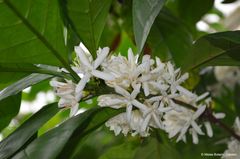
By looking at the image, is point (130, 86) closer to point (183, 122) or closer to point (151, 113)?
point (151, 113)

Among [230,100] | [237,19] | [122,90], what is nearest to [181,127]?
[122,90]

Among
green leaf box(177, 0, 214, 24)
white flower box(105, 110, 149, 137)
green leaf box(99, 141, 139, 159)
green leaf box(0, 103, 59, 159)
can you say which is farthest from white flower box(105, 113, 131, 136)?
green leaf box(177, 0, 214, 24)

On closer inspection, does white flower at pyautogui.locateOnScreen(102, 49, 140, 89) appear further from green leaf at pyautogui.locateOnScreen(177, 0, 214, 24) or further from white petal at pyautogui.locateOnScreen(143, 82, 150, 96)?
green leaf at pyautogui.locateOnScreen(177, 0, 214, 24)

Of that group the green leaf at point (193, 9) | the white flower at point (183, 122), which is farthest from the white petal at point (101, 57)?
the green leaf at point (193, 9)

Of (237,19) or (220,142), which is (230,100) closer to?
(220,142)

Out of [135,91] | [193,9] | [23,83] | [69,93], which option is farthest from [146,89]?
[193,9]
